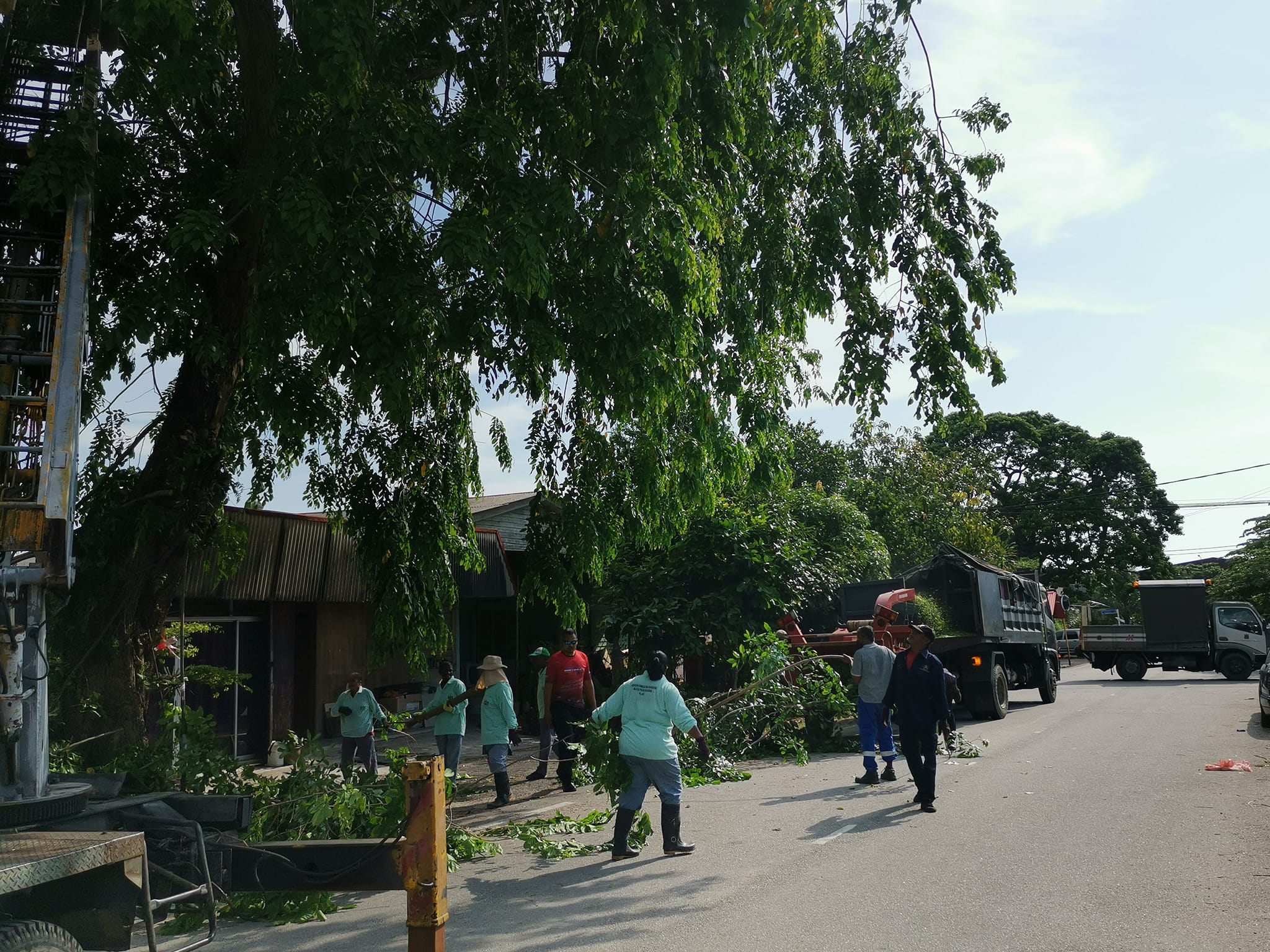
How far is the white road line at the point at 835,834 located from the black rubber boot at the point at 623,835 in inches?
58.1

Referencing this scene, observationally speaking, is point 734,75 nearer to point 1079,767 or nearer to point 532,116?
point 532,116

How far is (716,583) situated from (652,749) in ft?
34.0

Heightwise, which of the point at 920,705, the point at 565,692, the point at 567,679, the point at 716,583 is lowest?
the point at 920,705

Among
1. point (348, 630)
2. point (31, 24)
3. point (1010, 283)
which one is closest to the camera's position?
point (31, 24)

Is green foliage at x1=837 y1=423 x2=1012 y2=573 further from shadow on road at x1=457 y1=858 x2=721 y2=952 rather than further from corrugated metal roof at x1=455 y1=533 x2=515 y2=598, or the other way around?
shadow on road at x1=457 y1=858 x2=721 y2=952

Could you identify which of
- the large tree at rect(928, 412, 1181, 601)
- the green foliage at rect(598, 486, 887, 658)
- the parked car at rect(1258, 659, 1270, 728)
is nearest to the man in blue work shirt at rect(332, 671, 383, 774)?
the green foliage at rect(598, 486, 887, 658)

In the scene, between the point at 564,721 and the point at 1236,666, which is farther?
the point at 1236,666

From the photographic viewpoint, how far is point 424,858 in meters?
4.80

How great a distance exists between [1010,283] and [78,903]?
8.63m

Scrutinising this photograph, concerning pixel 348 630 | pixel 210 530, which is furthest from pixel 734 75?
pixel 348 630

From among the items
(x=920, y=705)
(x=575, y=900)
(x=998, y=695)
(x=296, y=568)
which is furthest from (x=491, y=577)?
(x=575, y=900)

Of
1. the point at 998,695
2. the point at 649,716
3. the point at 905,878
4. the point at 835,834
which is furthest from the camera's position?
the point at 998,695

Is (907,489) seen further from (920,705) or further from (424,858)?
(424,858)

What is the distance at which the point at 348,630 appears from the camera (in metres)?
20.1
